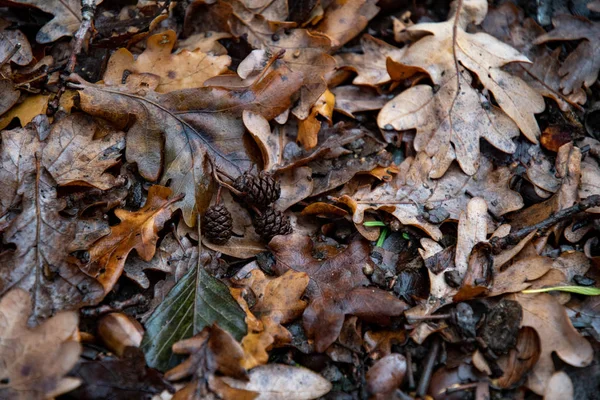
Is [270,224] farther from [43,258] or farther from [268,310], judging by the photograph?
[43,258]

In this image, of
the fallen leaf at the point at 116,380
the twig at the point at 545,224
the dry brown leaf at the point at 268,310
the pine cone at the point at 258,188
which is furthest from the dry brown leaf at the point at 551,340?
the fallen leaf at the point at 116,380

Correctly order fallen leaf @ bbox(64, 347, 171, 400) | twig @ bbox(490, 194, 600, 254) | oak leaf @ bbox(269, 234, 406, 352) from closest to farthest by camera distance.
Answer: fallen leaf @ bbox(64, 347, 171, 400) < oak leaf @ bbox(269, 234, 406, 352) < twig @ bbox(490, 194, 600, 254)

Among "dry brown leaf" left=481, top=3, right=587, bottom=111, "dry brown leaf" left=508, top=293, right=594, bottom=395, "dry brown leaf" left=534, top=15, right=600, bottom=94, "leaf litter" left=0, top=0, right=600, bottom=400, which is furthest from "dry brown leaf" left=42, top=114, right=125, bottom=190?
"dry brown leaf" left=534, top=15, right=600, bottom=94

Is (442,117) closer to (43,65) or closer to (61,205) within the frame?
(61,205)

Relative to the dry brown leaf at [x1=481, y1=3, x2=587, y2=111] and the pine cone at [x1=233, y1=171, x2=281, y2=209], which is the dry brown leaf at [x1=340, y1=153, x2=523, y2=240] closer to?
the pine cone at [x1=233, y1=171, x2=281, y2=209]

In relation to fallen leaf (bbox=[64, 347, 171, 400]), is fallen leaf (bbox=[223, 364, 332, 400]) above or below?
below

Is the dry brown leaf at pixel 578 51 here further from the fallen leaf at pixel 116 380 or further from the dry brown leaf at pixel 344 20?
the fallen leaf at pixel 116 380

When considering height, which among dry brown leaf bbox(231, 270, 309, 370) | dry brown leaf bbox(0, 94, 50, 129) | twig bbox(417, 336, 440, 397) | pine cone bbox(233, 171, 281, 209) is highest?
dry brown leaf bbox(0, 94, 50, 129)

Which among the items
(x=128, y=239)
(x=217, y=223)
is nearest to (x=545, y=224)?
(x=217, y=223)
